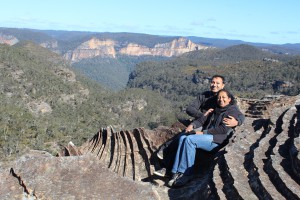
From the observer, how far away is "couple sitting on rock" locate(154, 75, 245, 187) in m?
8.41

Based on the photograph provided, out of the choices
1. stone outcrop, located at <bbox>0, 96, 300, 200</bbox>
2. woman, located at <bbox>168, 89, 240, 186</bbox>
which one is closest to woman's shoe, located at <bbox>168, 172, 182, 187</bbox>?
woman, located at <bbox>168, 89, 240, 186</bbox>

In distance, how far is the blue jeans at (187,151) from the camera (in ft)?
27.4

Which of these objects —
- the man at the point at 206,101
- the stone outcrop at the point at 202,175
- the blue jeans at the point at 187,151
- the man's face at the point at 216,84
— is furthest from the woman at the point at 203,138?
the man's face at the point at 216,84

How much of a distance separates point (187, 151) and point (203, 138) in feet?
1.83

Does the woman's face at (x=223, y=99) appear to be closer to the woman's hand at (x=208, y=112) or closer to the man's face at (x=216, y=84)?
the woman's hand at (x=208, y=112)

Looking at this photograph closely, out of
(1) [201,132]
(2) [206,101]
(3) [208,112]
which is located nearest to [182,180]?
(1) [201,132]

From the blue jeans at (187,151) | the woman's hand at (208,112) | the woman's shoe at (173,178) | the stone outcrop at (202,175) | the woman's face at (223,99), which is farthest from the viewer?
the woman's hand at (208,112)

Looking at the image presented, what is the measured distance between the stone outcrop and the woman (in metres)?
0.24

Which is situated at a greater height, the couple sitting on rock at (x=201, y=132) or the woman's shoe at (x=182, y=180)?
the couple sitting on rock at (x=201, y=132)

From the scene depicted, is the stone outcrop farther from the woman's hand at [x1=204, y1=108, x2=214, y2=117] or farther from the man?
the man

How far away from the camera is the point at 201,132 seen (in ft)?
29.0

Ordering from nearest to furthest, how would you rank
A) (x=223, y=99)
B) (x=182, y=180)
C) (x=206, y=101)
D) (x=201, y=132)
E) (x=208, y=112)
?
(x=182, y=180)
(x=201, y=132)
(x=223, y=99)
(x=208, y=112)
(x=206, y=101)

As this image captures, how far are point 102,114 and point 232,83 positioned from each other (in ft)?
202

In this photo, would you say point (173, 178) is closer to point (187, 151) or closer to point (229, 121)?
point (187, 151)
